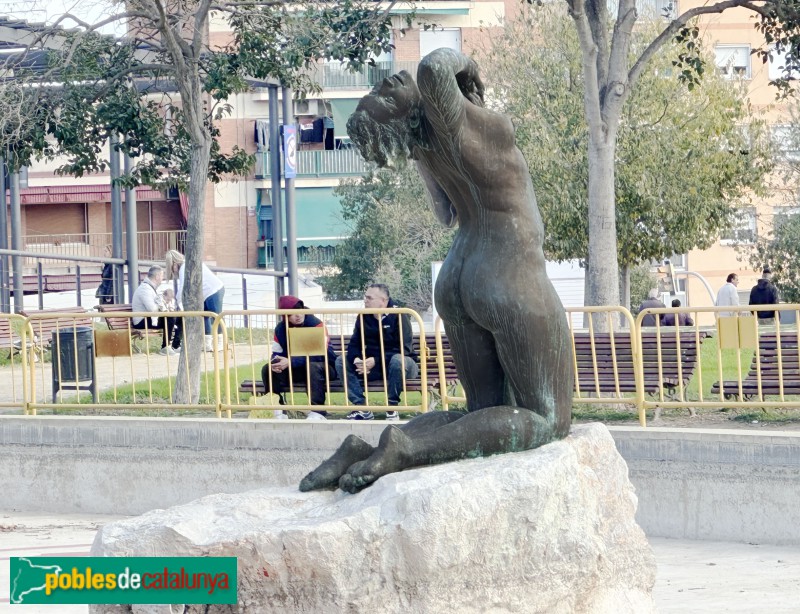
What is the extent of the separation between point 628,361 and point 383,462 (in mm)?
5956

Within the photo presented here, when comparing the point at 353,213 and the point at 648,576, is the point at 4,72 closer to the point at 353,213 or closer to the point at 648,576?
the point at 648,576

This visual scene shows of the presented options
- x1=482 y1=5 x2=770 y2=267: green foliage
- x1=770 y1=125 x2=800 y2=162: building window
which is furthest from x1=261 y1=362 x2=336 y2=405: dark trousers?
x1=770 y1=125 x2=800 y2=162: building window

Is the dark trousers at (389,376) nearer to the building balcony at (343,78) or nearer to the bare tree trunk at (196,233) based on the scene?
the bare tree trunk at (196,233)

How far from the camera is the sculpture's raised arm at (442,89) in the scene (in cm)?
567

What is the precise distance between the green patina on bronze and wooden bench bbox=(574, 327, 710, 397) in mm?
4585

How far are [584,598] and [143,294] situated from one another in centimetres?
1331

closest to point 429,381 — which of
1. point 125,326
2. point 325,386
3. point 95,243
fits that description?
point 325,386

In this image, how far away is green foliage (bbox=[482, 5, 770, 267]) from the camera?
25.5m

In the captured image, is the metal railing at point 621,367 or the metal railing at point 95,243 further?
the metal railing at point 95,243

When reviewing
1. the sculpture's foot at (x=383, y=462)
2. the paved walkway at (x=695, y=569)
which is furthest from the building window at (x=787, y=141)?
the sculpture's foot at (x=383, y=462)

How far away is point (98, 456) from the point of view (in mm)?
10867

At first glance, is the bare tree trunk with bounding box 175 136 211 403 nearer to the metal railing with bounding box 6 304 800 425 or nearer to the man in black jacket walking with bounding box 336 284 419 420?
the metal railing with bounding box 6 304 800 425

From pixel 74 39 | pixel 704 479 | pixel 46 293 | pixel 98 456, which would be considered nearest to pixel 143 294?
pixel 74 39

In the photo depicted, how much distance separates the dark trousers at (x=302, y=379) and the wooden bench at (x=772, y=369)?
11.4 ft
